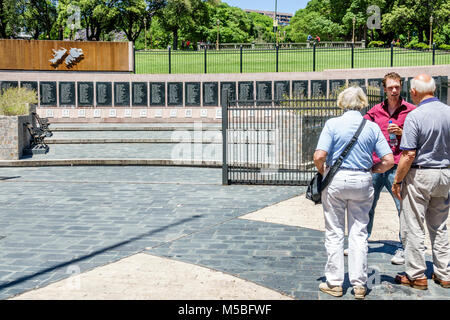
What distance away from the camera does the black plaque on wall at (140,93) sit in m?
Answer: 22.9

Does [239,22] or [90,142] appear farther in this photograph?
[239,22]

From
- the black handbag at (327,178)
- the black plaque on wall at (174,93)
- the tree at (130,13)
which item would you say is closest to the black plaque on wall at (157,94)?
the black plaque on wall at (174,93)

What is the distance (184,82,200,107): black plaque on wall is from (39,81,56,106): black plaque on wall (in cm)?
574

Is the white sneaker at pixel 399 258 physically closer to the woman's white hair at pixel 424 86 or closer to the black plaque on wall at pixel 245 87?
the woman's white hair at pixel 424 86

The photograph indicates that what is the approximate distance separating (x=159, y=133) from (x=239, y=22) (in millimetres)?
83147

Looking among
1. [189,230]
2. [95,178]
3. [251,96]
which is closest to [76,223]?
[189,230]

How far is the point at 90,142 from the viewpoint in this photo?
1739 centimetres

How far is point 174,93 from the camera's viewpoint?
75.2 feet

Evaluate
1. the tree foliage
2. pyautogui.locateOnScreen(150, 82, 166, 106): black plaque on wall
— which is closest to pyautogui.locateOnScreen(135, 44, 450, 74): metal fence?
pyautogui.locateOnScreen(150, 82, 166, 106): black plaque on wall

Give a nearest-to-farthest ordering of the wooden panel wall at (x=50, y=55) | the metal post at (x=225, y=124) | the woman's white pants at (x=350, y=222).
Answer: the woman's white pants at (x=350, y=222) → the metal post at (x=225, y=124) → the wooden panel wall at (x=50, y=55)

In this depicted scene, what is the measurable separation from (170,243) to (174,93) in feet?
54.5

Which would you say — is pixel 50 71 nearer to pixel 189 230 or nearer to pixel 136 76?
pixel 136 76

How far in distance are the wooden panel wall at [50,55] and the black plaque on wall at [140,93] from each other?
96 cm

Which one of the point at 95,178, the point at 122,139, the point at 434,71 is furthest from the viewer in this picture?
the point at 434,71
